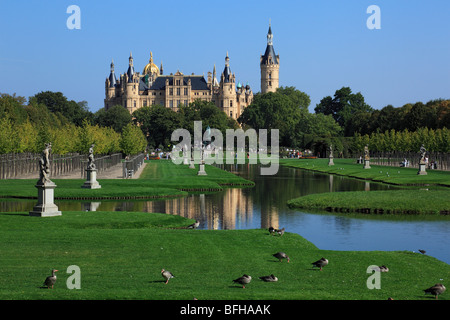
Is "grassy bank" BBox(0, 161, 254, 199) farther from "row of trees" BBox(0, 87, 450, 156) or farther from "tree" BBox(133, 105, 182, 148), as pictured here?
"tree" BBox(133, 105, 182, 148)

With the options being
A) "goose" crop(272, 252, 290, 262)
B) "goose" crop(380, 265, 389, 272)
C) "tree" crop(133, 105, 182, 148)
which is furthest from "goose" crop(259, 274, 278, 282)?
"tree" crop(133, 105, 182, 148)

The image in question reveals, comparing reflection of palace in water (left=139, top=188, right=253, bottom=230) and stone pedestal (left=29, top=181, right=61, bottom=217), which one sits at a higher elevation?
stone pedestal (left=29, top=181, right=61, bottom=217)

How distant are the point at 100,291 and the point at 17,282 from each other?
99.0 inches

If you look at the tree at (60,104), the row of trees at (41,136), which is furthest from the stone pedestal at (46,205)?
the tree at (60,104)

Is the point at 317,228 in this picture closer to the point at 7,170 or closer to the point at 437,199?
the point at 437,199

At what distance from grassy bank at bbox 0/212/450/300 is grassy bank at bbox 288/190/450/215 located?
11655 mm

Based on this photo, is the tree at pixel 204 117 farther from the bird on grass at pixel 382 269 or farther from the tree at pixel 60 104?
the bird on grass at pixel 382 269

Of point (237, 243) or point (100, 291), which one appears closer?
point (100, 291)

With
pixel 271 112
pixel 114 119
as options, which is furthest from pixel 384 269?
pixel 271 112

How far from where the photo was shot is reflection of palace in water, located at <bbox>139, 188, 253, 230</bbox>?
32469 millimetres

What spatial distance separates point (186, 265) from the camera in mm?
19125

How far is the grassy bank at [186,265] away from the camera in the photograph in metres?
15.4

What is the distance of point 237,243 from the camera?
78.0 ft
